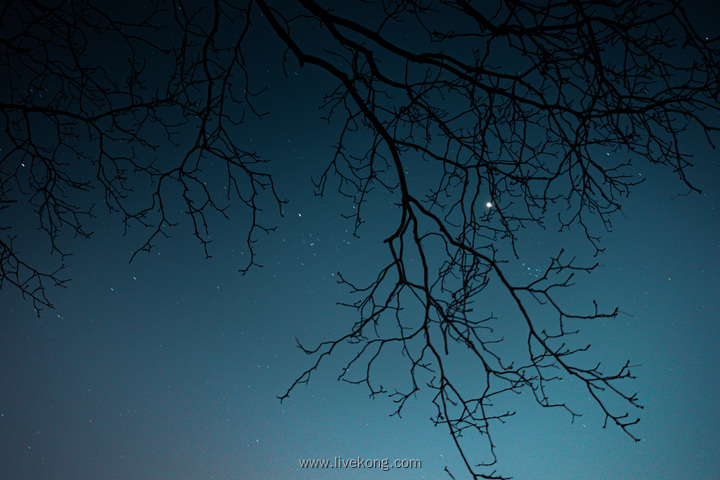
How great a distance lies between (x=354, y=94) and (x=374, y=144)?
1.07ft

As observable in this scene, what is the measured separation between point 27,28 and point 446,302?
2.02m

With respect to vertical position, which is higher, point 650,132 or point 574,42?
point 574,42

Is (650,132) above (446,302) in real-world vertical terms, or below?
above

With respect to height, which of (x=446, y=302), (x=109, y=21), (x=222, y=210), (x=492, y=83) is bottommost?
(x=446, y=302)

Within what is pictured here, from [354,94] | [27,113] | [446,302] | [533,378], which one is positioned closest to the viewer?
[533,378]

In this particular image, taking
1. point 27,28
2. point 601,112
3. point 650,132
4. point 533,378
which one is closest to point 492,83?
point 601,112

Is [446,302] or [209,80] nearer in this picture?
[446,302]

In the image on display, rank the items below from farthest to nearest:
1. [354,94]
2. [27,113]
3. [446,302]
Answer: [27,113]
[354,94]
[446,302]

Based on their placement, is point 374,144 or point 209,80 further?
point 374,144

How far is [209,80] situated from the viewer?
2.06m

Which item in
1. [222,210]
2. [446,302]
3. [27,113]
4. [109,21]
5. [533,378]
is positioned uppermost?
Result: [109,21]

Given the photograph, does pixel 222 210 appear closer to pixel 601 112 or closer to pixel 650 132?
pixel 601 112

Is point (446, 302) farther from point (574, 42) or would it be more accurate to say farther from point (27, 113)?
point (27, 113)

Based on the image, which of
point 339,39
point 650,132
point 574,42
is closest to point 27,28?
point 339,39
